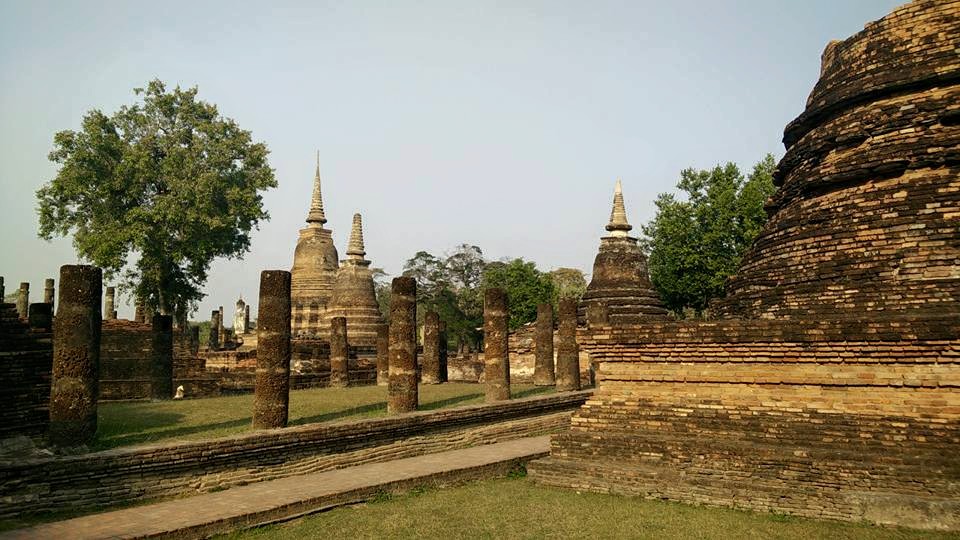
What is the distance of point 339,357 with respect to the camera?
22.1 meters

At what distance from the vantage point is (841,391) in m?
7.42

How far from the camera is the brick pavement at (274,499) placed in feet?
21.2

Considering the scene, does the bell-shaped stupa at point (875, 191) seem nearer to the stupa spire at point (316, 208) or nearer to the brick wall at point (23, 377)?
the brick wall at point (23, 377)

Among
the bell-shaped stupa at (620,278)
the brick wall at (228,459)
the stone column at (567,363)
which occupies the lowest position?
the brick wall at (228,459)

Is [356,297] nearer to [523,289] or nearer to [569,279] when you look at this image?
[523,289]

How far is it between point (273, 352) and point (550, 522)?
582 cm

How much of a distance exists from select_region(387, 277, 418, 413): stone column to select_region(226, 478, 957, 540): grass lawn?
16.7 ft

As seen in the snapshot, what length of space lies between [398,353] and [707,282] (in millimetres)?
24280

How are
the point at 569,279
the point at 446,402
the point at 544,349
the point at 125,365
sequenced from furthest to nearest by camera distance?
the point at 569,279 < the point at 544,349 < the point at 125,365 < the point at 446,402

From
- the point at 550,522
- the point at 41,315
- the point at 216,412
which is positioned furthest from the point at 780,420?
the point at 41,315

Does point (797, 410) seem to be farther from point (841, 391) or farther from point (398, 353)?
point (398, 353)

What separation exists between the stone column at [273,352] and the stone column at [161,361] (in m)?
6.20

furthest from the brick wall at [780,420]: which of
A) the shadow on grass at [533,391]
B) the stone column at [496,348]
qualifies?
the shadow on grass at [533,391]

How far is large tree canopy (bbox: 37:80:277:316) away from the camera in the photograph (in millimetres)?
28688
